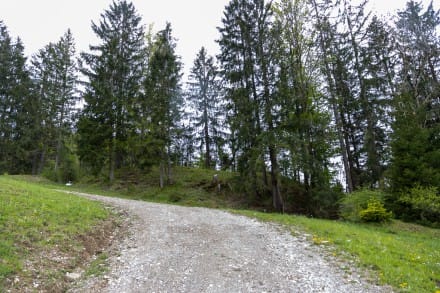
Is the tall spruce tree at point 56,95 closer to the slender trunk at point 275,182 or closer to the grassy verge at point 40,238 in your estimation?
the grassy verge at point 40,238

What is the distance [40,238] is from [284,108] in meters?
12.4

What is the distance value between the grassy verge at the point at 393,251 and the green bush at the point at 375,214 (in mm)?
463

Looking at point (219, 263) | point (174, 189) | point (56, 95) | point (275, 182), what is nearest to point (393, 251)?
point (219, 263)

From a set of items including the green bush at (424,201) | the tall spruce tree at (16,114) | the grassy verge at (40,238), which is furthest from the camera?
the tall spruce tree at (16,114)

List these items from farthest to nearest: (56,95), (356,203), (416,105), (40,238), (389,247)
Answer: (56,95) < (416,105) < (356,203) < (389,247) < (40,238)

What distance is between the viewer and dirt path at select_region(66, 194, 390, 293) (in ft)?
16.4

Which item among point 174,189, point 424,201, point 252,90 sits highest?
point 252,90

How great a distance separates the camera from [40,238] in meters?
6.26

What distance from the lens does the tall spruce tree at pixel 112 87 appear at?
19.9 metres

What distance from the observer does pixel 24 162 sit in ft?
91.8

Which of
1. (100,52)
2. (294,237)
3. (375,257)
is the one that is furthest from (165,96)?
(375,257)

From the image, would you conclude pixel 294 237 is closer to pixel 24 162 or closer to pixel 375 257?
pixel 375 257

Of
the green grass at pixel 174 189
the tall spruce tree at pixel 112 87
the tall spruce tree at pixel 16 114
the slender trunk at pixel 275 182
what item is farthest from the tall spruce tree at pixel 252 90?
the tall spruce tree at pixel 16 114

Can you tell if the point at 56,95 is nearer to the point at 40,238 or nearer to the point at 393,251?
the point at 40,238
